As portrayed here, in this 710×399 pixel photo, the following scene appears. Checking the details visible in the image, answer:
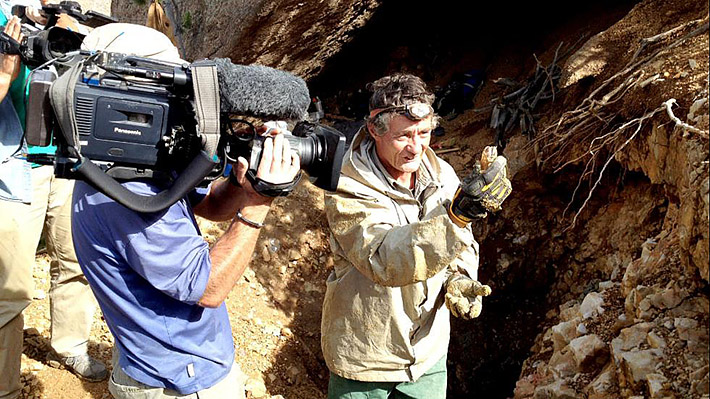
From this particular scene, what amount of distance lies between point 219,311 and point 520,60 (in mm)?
4581

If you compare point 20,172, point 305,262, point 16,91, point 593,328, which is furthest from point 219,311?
point 305,262

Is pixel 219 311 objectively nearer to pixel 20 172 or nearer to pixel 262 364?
pixel 20 172

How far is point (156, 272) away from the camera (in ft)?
5.88

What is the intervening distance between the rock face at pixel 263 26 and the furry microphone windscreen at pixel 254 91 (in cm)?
347

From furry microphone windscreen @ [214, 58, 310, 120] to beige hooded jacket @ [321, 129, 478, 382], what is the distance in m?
0.70

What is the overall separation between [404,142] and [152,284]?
118 centimetres

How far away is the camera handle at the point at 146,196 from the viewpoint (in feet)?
5.33

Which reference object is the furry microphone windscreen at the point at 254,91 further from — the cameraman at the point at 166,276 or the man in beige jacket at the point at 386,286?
the man in beige jacket at the point at 386,286

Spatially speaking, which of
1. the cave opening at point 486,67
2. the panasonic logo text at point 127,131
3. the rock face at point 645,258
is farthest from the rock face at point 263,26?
the panasonic logo text at point 127,131

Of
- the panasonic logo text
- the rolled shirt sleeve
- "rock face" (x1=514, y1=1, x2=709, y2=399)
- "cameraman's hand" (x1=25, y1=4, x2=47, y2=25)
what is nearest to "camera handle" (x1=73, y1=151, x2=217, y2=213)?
the panasonic logo text

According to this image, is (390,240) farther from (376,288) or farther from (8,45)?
(8,45)

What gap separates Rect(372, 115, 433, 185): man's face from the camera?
247 cm

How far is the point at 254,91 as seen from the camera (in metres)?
1.71

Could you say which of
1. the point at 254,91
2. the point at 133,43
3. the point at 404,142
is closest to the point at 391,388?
the point at 404,142
